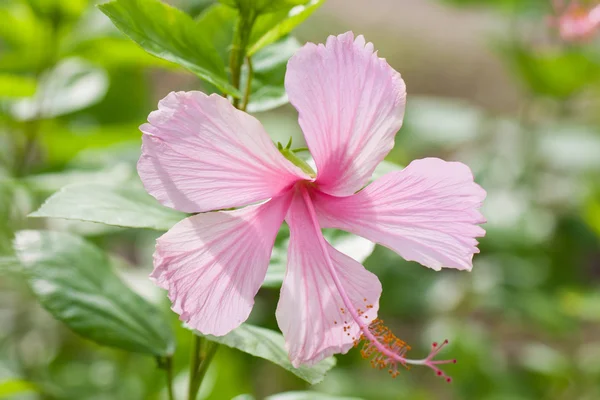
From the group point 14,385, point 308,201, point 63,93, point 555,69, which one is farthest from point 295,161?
point 555,69

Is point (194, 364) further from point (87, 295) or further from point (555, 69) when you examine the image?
point (555, 69)

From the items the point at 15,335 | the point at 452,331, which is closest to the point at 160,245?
the point at 15,335

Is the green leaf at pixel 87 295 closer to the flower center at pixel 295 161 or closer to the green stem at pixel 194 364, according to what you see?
the green stem at pixel 194 364

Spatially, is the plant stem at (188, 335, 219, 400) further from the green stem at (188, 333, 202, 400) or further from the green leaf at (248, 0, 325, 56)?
the green leaf at (248, 0, 325, 56)

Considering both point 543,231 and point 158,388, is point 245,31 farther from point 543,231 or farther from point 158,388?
point 543,231

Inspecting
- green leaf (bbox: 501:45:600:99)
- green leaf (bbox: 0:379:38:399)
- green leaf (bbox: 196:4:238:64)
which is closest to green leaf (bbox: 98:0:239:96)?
green leaf (bbox: 196:4:238:64)

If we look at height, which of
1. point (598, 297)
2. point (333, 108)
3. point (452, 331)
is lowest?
point (452, 331)

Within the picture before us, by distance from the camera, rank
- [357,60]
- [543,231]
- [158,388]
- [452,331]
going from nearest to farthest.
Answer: [357,60], [158,388], [452,331], [543,231]
